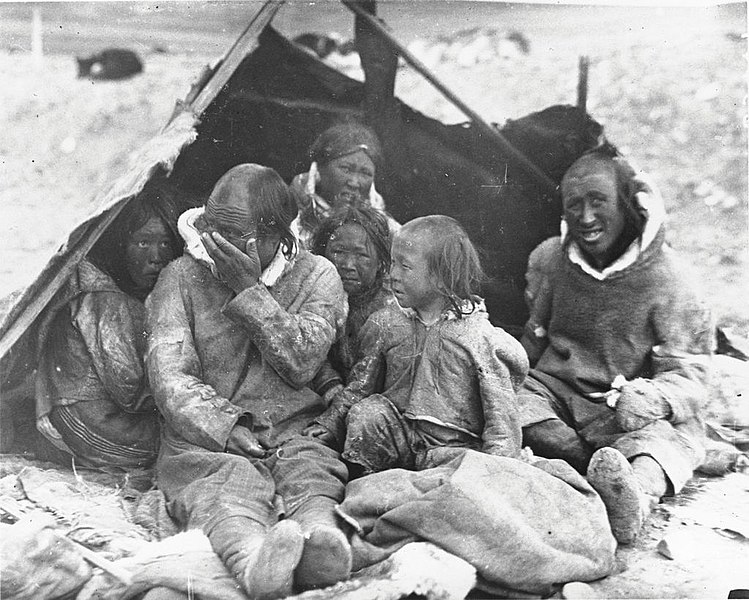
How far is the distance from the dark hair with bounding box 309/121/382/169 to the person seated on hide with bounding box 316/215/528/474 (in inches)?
25.7

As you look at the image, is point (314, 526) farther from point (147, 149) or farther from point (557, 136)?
point (557, 136)

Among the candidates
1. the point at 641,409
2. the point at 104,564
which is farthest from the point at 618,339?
the point at 104,564

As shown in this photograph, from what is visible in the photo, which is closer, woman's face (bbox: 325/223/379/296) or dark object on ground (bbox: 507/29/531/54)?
woman's face (bbox: 325/223/379/296)

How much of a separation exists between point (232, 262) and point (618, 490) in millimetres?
1516

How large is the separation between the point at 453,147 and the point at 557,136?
42 centimetres

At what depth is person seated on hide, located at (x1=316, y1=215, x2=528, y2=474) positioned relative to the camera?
13.0ft

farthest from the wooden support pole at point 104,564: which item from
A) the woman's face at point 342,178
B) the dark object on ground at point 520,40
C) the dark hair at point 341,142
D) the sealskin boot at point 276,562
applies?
the dark object on ground at point 520,40

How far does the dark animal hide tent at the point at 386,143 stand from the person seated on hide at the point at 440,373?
59 cm

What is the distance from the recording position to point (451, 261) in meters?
3.97

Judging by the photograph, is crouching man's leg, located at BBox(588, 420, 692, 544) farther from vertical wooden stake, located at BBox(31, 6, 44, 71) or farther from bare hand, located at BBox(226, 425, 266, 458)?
vertical wooden stake, located at BBox(31, 6, 44, 71)

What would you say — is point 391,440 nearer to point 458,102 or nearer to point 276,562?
point 276,562

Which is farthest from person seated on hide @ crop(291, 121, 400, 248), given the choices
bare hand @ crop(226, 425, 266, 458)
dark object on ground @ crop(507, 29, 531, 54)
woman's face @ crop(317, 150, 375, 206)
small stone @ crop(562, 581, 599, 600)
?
small stone @ crop(562, 581, 599, 600)

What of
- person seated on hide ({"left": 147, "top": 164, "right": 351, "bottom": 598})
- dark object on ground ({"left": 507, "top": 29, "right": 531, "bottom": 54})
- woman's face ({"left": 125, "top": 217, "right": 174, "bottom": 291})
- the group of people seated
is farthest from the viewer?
dark object on ground ({"left": 507, "top": 29, "right": 531, "bottom": 54})

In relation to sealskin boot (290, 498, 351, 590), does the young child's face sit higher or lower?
higher
